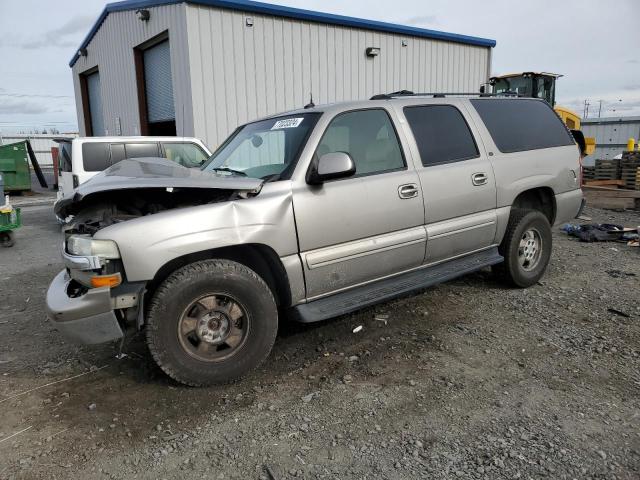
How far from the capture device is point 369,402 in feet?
9.42

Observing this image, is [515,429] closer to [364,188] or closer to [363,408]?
[363,408]

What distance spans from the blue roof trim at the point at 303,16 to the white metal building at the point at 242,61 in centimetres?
3

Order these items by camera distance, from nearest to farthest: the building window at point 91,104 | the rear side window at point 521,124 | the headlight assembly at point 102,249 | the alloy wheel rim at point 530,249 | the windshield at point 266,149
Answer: the headlight assembly at point 102,249
the windshield at point 266,149
the rear side window at point 521,124
the alloy wheel rim at point 530,249
the building window at point 91,104

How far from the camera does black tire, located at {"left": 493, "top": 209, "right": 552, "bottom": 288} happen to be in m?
4.59

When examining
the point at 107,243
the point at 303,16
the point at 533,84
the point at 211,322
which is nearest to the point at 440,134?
the point at 211,322

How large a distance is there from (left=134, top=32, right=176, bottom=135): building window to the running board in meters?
10.5

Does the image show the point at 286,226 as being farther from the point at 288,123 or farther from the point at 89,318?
the point at 89,318

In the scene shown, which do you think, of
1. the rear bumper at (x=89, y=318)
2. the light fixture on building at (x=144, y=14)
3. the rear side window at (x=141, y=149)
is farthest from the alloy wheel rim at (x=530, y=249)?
the light fixture on building at (x=144, y=14)

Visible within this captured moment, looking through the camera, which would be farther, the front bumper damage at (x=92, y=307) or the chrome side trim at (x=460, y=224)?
the chrome side trim at (x=460, y=224)

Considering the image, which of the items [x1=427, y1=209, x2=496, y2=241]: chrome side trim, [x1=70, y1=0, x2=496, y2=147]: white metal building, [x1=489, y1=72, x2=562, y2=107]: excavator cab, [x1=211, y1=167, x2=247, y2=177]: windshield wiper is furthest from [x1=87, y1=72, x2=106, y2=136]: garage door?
[x1=427, y1=209, x2=496, y2=241]: chrome side trim

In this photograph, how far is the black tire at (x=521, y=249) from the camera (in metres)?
4.59

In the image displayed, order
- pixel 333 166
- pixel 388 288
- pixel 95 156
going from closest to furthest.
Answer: pixel 333 166 → pixel 388 288 → pixel 95 156

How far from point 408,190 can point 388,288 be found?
811 millimetres

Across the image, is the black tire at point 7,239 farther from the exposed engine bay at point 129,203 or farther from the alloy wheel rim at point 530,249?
the alloy wheel rim at point 530,249
